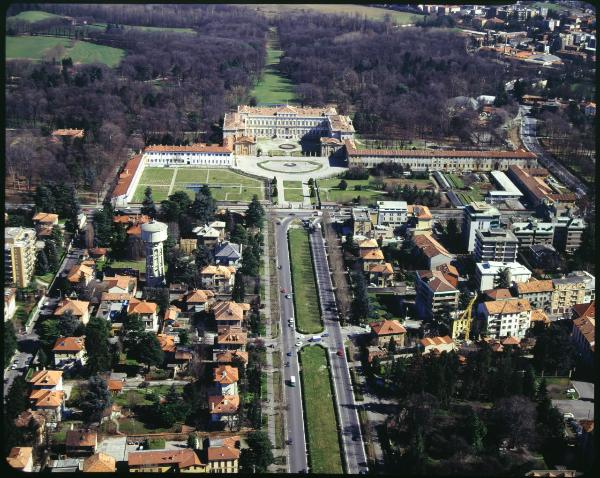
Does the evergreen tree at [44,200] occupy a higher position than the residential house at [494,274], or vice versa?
the evergreen tree at [44,200]

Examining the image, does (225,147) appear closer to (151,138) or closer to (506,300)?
(151,138)

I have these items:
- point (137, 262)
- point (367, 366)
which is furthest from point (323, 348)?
point (137, 262)

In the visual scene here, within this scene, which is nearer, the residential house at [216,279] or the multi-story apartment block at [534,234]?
the residential house at [216,279]

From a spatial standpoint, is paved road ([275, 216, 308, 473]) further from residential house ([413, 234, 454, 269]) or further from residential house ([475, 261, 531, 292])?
residential house ([475, 261, 531, 292])

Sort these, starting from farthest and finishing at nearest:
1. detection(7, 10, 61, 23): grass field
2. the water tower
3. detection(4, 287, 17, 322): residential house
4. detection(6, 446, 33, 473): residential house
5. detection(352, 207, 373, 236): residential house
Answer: detection(7, 10, 61, 23): grass field
detection(352, 207, 373, 236): residential house
the water tower
detection(4, 287, 17, 322): residential house
detection(6, 446, 33, 473): residential house

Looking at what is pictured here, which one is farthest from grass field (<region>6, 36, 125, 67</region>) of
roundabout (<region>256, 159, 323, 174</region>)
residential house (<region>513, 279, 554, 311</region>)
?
residential house (<region>513, 279, 554, 311</region>)

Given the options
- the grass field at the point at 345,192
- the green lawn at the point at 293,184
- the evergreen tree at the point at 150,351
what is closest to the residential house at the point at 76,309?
the evergreen tree at the point at 150,351

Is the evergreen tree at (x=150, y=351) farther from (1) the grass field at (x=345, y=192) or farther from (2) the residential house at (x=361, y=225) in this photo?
(1) the grass field at (x=345, y=192)
